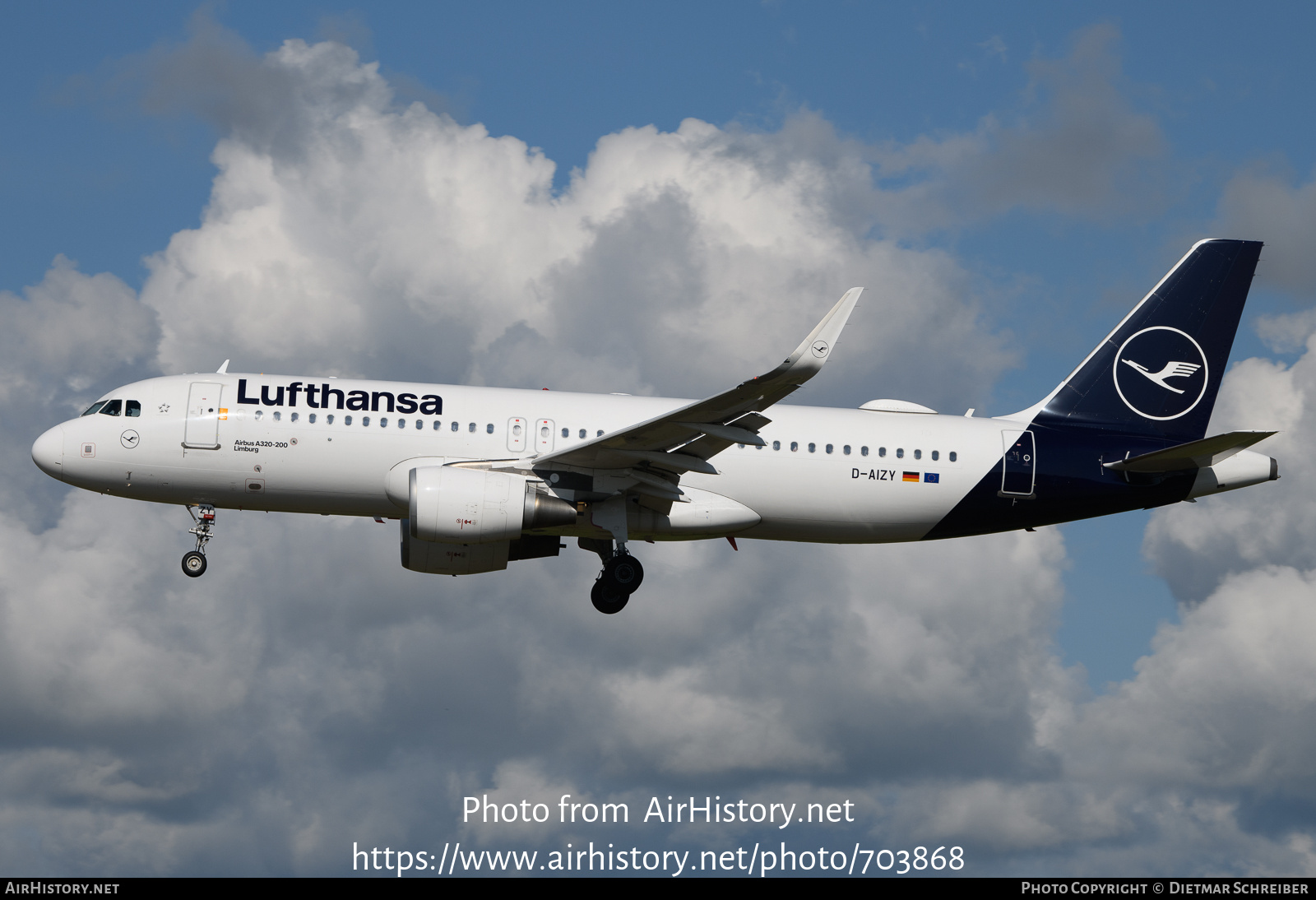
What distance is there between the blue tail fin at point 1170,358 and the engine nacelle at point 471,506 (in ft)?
44.3

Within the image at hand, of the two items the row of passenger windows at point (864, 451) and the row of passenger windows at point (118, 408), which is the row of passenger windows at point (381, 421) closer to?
the row of passenger windows at point (118, 408)

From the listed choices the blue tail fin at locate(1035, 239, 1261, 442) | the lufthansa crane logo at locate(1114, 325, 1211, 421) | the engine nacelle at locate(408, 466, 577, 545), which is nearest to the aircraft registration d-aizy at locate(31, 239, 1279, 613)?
the engine nacelle at locate(408, 466, 577, 545)

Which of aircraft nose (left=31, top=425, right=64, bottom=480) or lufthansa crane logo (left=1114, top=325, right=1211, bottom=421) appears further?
lufthansa crane logo (left=1114, top=325, right=1211, bottom=421)

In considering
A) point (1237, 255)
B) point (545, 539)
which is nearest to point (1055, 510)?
point (1237, 255)

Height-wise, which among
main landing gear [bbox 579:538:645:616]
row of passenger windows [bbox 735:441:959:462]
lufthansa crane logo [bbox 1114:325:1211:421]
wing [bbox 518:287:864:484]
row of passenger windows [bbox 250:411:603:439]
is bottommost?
main landing gear [bbox 579:538:645:616]

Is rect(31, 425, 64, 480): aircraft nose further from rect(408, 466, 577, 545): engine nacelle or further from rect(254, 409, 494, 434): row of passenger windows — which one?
rect(408, 466, 577, 545): engine nacelle

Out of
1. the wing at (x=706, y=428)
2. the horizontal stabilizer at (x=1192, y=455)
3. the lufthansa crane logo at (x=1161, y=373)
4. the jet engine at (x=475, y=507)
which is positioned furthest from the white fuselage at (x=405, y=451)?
the lufthansa crane logo at (x=1161, y=373)

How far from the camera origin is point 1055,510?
33188mm

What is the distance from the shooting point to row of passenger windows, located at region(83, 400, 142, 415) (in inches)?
1211

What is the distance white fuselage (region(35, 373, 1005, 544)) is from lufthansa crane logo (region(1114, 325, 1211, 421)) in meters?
5.73

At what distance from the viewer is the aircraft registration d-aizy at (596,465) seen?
2955 centimetres
